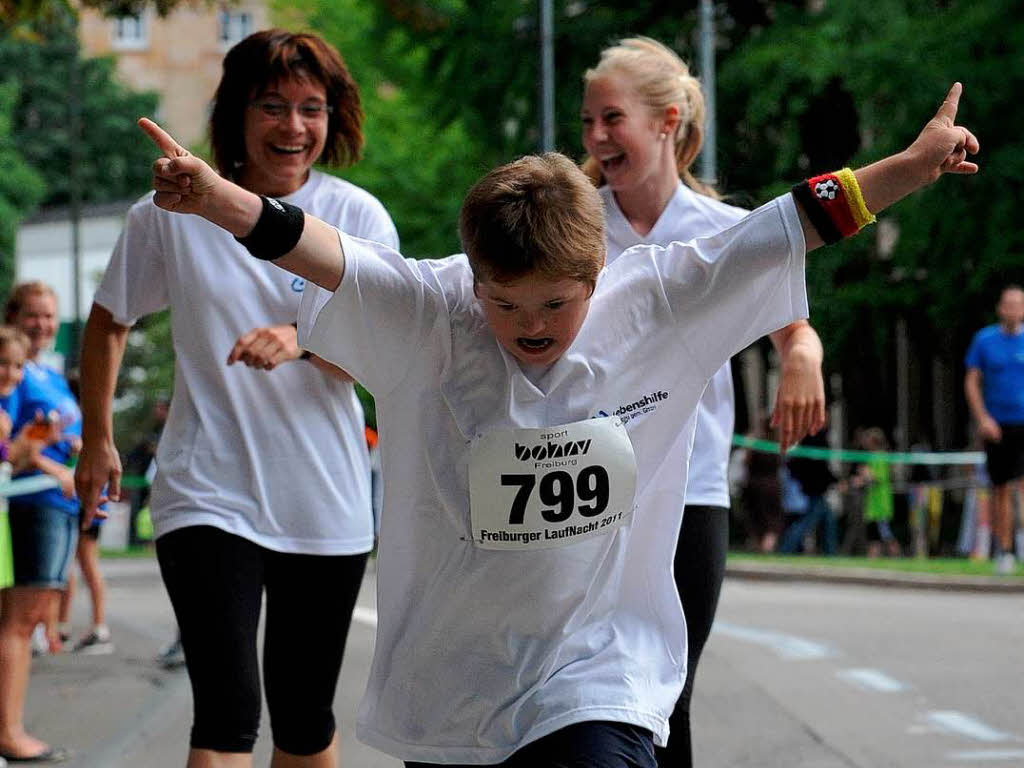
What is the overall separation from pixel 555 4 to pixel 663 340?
2150 cm

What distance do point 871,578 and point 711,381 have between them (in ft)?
40.3

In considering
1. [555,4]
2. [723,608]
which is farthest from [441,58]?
[723,608]

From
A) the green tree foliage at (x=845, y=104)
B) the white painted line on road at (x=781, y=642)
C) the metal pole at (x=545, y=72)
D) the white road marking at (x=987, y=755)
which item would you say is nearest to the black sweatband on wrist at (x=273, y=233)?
the white road marking at (x=987, y=755)

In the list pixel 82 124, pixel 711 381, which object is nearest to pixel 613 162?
pixel 711 381

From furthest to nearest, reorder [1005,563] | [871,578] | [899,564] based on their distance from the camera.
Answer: [899,564], [871,578], [1005,563]

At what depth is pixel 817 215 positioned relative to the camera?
139 inches

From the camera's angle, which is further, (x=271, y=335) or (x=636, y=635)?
(x=271, y=335)

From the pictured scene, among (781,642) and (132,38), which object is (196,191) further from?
(132,38)

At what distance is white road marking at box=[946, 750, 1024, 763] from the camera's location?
7.04m

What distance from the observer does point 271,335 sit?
4.25m

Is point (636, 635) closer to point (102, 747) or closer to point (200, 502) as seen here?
point (200, 502)

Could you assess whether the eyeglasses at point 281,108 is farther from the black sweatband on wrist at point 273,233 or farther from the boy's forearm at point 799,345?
the black sweatband on wrist at point 273,233

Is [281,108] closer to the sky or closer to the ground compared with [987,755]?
closer to the sky

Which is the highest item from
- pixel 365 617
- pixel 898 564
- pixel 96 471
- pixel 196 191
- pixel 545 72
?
pixel 545 72
